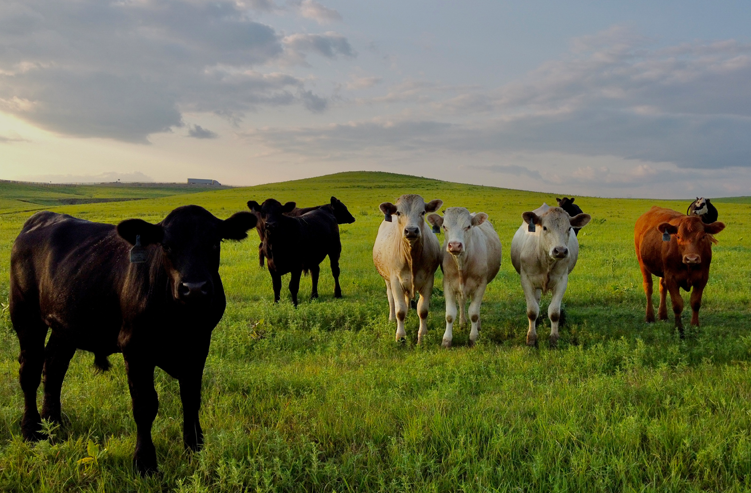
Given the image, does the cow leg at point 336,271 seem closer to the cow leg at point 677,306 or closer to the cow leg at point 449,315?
the cow leg at point 449,315

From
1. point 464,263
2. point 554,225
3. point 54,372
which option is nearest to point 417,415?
point 54,372

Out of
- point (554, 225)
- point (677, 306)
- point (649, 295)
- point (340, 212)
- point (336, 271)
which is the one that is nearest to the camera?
point (554, 225)

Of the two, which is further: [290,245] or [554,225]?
[290,245]

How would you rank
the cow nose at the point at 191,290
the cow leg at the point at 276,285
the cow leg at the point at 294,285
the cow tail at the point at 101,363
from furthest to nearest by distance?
the cow leg at the point at 276,285
the cow leg at the point at 294,285
the cow tail at the point at 101,363
the cow nose at the point at 191,290

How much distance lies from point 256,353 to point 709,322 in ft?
27.1

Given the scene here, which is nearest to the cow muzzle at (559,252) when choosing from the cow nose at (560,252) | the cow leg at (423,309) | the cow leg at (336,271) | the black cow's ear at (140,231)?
the cow nose at (560,252)

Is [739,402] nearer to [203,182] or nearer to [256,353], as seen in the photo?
[256,353]

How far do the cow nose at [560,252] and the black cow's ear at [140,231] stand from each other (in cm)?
562

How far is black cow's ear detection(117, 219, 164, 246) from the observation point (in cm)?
368

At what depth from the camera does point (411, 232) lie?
7457 millimetres

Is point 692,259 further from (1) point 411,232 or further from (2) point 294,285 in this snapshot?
(2) point 294,285

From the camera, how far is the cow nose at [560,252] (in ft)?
24.0

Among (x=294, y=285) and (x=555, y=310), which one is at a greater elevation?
(x=555, y=310)

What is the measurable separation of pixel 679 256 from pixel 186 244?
333 inches
